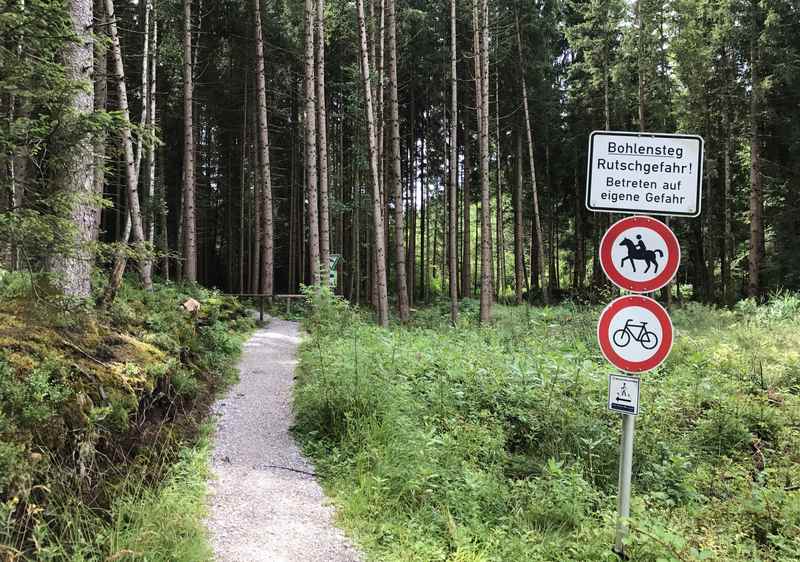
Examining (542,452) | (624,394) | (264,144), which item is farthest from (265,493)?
(264,144)

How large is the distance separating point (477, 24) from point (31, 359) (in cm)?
1427

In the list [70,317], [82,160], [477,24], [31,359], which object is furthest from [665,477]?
[477,24]

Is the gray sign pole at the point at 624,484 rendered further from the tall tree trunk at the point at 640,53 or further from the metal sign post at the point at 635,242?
the tall tree trunk at the point at 640,53

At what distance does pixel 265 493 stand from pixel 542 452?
9.62 feet

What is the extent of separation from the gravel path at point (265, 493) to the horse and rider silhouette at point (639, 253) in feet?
9.42

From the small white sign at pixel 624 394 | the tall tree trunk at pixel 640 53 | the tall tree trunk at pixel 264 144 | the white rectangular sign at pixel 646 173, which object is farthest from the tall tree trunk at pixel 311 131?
the tall tree trunk at pixel 640 53

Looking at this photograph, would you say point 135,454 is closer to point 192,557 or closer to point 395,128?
point 192,557

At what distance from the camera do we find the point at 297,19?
1583cm

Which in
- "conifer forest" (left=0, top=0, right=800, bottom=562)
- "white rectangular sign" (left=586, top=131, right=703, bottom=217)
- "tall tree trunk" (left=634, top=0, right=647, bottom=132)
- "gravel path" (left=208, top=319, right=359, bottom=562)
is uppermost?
"tall tree trunk" (left=634, top=0, right=647, bottom=132)

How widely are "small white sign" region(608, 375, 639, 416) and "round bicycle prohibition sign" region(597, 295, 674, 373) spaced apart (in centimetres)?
11

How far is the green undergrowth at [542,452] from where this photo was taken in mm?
3672

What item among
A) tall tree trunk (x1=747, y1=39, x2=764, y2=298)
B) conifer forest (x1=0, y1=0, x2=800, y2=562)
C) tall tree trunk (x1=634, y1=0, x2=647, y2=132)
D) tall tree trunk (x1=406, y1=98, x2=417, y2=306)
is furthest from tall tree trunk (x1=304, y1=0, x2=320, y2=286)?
tall tree trunk (x1=747, y1=39, x2=764, y2=298)

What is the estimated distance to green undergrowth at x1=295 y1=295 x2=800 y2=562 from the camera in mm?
3672

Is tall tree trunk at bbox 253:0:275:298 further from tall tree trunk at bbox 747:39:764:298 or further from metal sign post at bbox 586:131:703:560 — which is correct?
tall tree trunk at bbox 747:39:764:298
